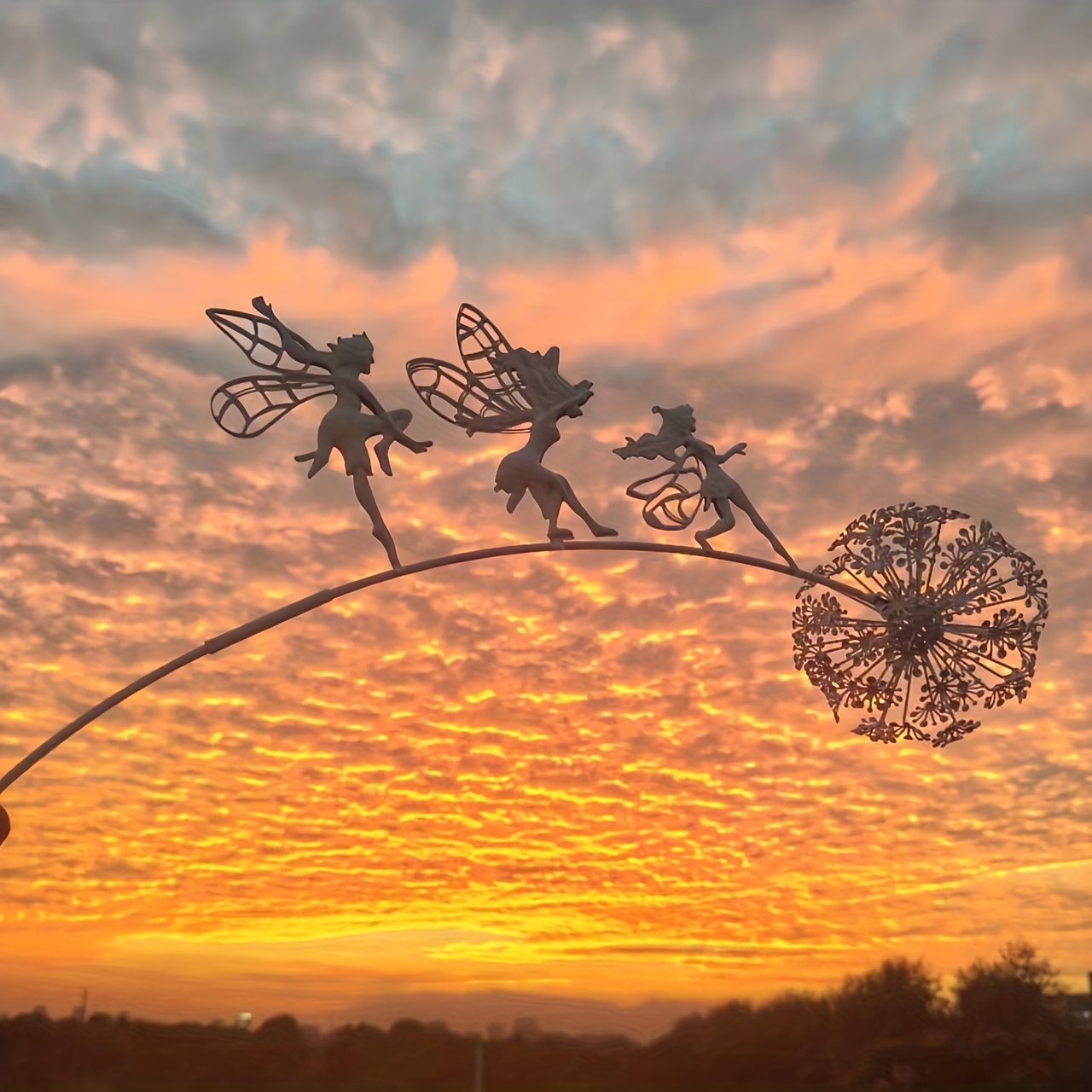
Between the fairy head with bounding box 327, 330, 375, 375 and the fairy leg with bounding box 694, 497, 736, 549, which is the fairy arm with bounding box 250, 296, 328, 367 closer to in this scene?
the fairy head with bounding box 327, 330, 375, 375

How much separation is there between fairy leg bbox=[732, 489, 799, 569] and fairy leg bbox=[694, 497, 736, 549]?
0.48 feet

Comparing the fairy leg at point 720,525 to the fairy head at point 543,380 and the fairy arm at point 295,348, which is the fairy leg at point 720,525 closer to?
the fairy head at point 543,380

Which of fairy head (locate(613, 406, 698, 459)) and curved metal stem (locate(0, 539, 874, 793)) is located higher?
fairy head (locate(613, 406, 698, 459))

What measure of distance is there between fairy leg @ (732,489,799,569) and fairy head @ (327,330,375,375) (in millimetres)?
4315

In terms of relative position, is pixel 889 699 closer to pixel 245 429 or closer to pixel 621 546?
pixel 621 546

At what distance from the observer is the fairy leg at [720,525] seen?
15164 millimetres

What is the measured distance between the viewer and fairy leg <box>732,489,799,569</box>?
602 inches

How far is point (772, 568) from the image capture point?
1520 cm

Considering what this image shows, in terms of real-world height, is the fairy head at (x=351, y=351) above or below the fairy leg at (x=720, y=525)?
above

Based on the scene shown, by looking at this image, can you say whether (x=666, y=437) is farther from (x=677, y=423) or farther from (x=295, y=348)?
(x=295, y=348)

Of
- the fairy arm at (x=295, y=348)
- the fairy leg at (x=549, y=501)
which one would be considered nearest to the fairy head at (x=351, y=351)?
the fairy arm at (x=295, y=348)

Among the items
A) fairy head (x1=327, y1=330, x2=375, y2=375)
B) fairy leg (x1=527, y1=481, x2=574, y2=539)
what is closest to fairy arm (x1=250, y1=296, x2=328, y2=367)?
fairy head (x1=327, y1=330, x2=375, y2=375)

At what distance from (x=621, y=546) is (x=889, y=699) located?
368cm

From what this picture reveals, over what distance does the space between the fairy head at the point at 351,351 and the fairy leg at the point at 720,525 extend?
3993mm
